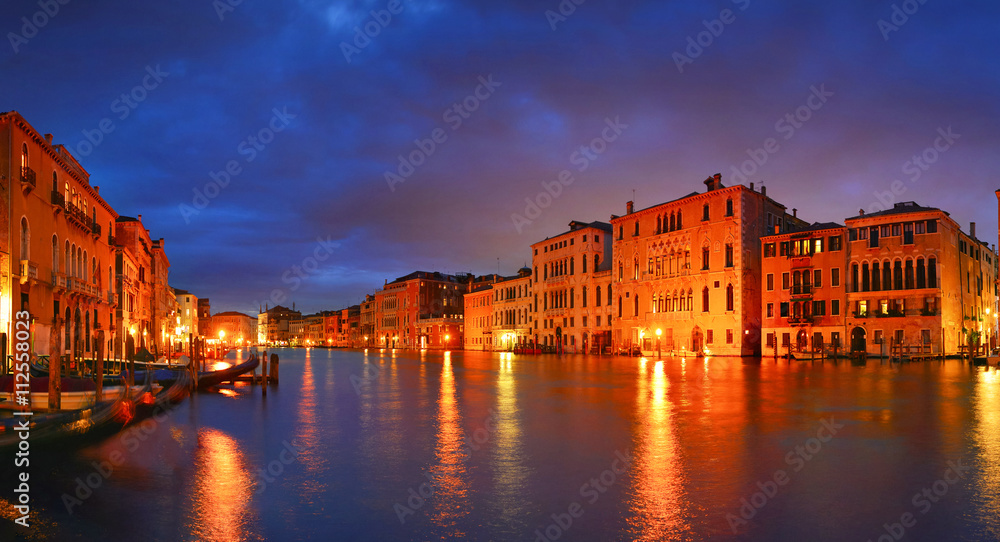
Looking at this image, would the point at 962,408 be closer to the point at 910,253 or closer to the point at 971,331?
the point at 910,253

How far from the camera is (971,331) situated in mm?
51094

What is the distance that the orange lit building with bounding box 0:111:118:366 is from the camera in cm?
2506

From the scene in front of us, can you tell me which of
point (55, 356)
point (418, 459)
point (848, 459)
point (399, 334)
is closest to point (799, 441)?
point (848, 459)

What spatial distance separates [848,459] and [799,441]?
1608mm

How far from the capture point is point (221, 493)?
815 centimetres

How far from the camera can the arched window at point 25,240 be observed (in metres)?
26.5

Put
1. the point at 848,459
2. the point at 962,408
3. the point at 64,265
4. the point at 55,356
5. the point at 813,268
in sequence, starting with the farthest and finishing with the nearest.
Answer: the point at 813,268 < the point at 64,265 < the point at 962,408 < the point at 55,356 < the point at 848,459

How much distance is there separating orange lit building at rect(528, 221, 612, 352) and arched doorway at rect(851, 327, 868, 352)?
2374cm

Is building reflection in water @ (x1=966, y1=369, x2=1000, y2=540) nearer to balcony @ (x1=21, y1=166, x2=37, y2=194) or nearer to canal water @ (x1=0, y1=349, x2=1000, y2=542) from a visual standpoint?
canal water @ (x1=0, y1=349, x2=1000, y2=542)

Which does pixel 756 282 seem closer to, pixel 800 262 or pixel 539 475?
pixel 800 262

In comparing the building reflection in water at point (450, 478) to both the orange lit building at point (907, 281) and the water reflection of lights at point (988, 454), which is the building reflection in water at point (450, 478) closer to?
the water reflection of lights at point (988, 454)

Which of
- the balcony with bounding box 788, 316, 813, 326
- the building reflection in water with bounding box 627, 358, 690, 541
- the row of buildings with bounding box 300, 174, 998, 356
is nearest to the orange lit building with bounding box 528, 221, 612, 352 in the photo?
the row of buildings with bounding box 300, 174, 998, 356

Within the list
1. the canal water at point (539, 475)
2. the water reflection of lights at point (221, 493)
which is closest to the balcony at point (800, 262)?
the canal water at point (539, 475)

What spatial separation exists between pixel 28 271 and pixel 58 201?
597 centimetres
